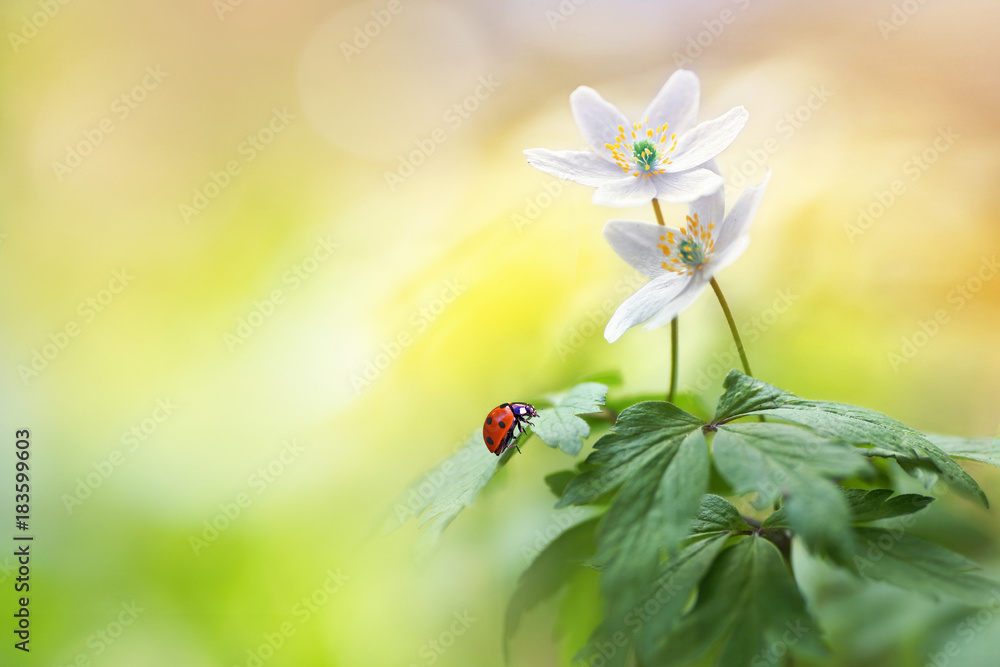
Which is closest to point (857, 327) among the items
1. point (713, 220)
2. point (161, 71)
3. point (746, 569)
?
point (713, 220)

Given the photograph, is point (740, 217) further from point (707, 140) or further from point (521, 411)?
point (521, 411)

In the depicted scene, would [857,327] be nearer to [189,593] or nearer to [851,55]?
[851,55]

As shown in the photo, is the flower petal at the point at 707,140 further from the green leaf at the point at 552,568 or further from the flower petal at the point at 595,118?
the green leaf at the point at 552,568

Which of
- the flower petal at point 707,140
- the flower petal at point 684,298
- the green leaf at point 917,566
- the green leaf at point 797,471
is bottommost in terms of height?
the green leaf at point 917,566

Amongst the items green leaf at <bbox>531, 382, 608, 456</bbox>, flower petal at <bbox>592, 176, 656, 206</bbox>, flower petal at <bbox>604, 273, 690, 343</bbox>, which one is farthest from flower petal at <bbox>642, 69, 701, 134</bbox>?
green leaf at <bbox>531, 382, 608, 456</bbox>

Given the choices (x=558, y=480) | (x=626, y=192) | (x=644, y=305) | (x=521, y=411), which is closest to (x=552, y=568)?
(x=558, y=480)

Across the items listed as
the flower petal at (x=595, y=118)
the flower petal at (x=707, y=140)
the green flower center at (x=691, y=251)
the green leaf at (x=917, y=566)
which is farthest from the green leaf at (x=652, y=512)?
the flower petal at (x=595, y=118)

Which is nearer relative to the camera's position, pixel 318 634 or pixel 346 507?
pixel 318 634
